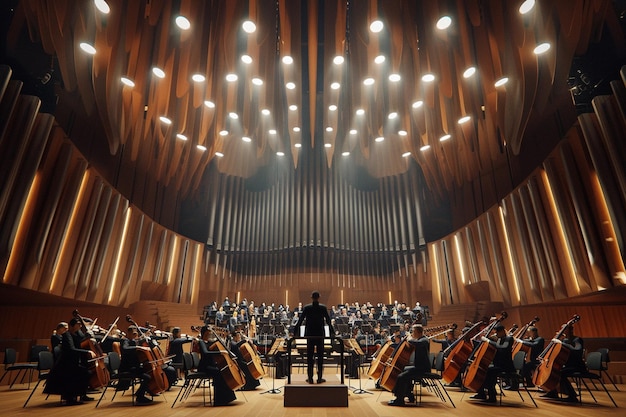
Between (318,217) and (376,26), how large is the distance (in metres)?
9.81

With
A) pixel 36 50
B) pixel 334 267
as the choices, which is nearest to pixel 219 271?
pixel 334 267

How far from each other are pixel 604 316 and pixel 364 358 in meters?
6.25

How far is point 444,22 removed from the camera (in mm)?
8742

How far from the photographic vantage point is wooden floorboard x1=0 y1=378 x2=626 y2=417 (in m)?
4.46

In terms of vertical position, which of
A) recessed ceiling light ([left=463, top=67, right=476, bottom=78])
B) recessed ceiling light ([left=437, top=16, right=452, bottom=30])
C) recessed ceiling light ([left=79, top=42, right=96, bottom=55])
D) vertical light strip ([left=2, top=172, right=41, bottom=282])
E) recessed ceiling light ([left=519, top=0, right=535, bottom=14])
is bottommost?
vertical light strip ([left=2, top=172, right=41, bottom=282])

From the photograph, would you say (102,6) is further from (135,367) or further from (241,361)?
(241,361)

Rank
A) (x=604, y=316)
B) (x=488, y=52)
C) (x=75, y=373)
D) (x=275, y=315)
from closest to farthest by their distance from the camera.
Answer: (x=75, y=373), (x=488, y=52), (x=604, y=316), (x=275, y=315)

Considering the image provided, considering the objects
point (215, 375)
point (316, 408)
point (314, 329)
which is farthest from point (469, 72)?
point (215, 375)

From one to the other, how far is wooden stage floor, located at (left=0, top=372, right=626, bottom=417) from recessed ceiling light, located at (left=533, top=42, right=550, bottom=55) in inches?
250

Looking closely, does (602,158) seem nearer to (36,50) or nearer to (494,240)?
(494,240)

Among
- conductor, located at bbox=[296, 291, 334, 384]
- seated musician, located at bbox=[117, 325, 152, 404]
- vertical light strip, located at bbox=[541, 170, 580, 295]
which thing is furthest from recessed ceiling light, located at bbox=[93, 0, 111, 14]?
vertical light strip, located at bbox=[541, 170, 580, 295]

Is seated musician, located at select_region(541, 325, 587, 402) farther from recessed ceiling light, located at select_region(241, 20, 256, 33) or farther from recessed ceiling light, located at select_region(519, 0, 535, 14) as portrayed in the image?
recessed ceiling light, located at select_region(241, 20, 256, 33)

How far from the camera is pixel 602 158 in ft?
25.1

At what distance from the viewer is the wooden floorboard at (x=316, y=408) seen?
4461 mm
